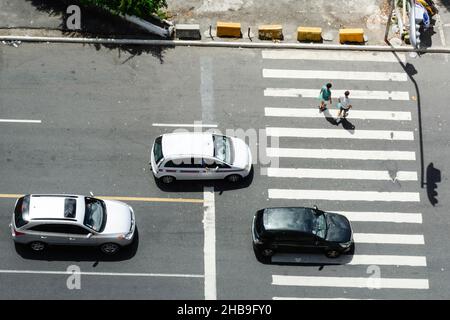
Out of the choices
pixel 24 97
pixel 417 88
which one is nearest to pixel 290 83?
pixel 417 88

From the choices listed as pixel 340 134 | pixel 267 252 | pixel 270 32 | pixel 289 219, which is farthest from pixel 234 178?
pixel 270 32

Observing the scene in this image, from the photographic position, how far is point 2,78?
30688 millimetres

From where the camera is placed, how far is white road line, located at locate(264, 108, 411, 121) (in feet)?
100

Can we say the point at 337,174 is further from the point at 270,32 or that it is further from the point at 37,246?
the point at 37,246

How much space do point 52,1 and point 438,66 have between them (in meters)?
18.7

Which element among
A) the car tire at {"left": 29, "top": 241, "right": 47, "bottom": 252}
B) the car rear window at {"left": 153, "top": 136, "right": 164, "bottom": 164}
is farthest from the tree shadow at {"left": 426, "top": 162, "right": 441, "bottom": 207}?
the car tire at {"left": 29, "top": 241, "right": 47, "bottom": 252}

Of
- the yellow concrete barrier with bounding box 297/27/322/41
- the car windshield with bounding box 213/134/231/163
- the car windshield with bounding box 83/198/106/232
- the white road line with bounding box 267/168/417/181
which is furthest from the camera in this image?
the yellow concrete barrier with bounding box 297/27/322/41

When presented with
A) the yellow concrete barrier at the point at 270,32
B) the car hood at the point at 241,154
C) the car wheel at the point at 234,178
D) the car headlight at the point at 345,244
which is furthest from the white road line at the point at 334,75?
the car headlight at the point at 345,244

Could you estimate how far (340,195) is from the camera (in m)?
28.4

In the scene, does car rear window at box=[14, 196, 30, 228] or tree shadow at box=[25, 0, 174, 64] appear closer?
car rear window at box=[14, 196, 30, 228]

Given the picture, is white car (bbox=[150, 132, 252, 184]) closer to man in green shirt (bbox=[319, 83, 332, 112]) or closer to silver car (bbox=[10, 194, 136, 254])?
silver car (bbox=[10, 194, 136, 254])

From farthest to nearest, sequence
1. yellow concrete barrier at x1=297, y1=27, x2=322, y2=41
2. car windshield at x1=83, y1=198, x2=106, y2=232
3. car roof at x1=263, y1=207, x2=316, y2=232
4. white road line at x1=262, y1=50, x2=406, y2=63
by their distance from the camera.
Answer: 1. yellow concrete barrier at x1=297, y1=27, x2=322, y2=41
2. white road line at x1=262, y1=50, x2=406, y2=63
3. car roof at x1=263, y1=207, x2=316, y2=232
4. car windshield at x1=83, y1=198, x2=106, y2=232

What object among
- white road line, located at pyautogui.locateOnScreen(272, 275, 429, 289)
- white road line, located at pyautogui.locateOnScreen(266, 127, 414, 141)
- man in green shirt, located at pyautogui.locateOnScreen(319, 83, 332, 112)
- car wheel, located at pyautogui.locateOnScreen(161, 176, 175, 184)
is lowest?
white road line, located at pyautogui.locateOnScreen(272, 275, 429, 289)

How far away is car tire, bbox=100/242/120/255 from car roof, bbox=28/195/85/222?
1.50 m
